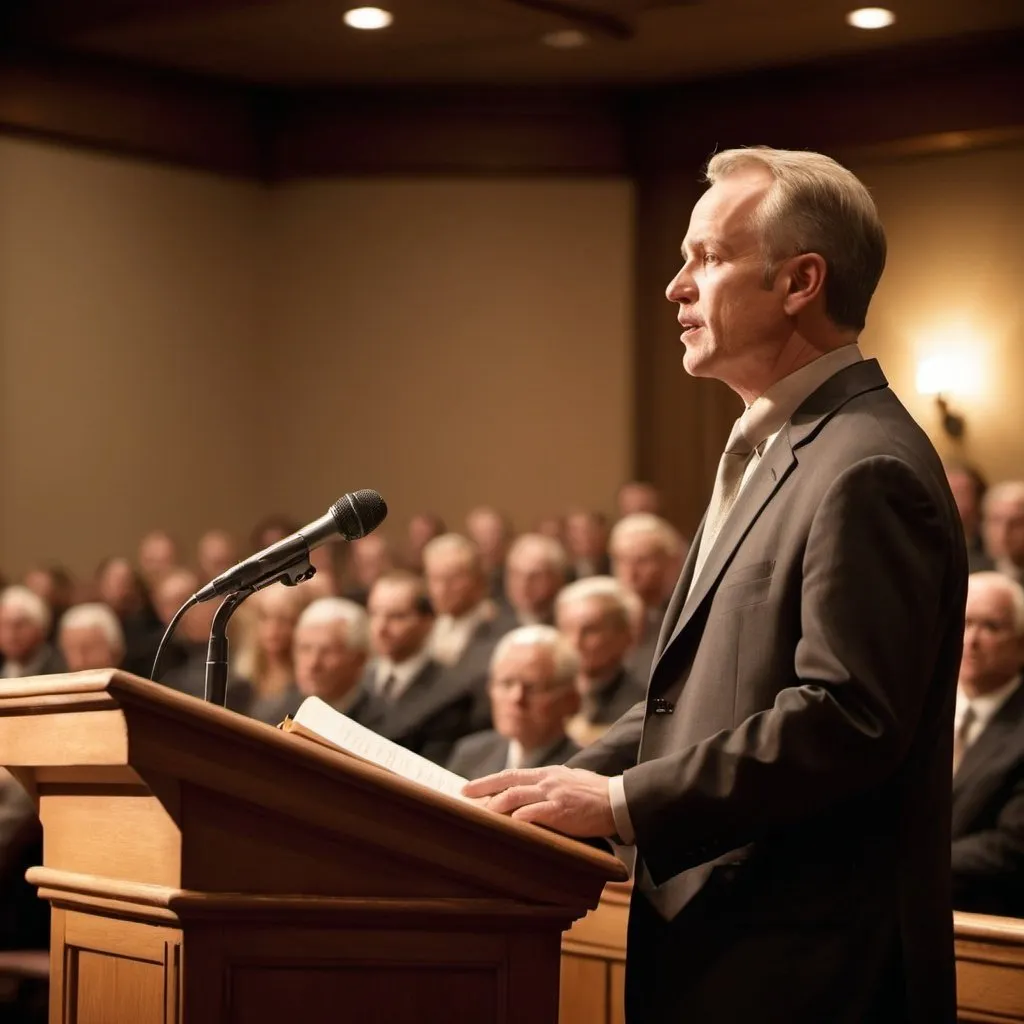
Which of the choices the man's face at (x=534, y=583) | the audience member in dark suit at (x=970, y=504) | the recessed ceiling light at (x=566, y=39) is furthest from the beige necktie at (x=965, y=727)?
the recessed ceiling light at (x=566, y=39)

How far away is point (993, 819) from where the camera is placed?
4.29 metres

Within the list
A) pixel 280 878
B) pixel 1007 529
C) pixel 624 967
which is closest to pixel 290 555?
pixel 280 878

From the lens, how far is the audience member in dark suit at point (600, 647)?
5797 mm

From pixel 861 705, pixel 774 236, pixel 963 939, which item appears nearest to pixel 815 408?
pixel 774 236

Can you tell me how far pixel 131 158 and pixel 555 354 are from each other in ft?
8.91

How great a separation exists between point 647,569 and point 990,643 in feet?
7.77

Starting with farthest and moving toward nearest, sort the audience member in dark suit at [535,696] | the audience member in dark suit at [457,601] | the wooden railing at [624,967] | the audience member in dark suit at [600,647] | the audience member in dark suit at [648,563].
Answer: the audience member in dark suit at [457,601] < the audience member in dark suit at [648,563] < the audience member in dark suit at [600,647] < the audience member in dark suit at [535,696] < the wooden railing at [624,967]

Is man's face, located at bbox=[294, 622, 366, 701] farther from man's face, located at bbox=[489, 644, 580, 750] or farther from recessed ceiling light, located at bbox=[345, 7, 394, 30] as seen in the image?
recessed ceiling light, located at bbox=[345, 7, 394, 30]

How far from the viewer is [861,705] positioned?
176cm

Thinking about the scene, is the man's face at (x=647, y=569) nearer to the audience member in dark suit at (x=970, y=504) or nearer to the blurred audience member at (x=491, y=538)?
the audience member in dark suit at (x=970, y=504)

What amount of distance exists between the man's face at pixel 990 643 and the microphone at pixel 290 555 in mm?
3042

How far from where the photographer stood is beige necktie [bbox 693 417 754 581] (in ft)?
6.84

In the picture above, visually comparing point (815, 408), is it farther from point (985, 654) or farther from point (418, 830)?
point (985, 654)

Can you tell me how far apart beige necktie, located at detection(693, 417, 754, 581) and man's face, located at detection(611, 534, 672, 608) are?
4.81 meters
